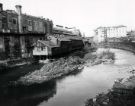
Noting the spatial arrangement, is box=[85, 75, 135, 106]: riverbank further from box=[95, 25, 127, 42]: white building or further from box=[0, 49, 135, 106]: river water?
box=[95, 25, 127, 42]: white building

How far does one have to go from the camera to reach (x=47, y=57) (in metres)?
42.6

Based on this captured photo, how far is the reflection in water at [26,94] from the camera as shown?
58.9 ft

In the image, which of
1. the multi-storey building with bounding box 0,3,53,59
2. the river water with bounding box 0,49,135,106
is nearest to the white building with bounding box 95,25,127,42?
the multi-storey building with bounding box 0,3,53,59

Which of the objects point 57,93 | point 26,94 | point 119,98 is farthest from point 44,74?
point 119,98

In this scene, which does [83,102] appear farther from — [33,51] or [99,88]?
[33,51]

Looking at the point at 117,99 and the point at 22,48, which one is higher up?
the point at 22,48

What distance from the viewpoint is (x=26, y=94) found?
20062mm

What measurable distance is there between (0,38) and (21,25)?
31.1ft

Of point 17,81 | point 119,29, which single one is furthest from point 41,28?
point 119,29

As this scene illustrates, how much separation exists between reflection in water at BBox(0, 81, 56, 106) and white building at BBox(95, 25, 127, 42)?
118 metres

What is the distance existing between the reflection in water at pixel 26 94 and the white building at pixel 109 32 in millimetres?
118099

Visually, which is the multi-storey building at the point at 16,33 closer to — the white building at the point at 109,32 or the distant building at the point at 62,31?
the distant building at the point at 62,31

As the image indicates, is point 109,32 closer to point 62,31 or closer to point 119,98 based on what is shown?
point 62,31

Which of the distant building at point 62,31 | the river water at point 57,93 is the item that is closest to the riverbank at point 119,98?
the river water at point 57,93
